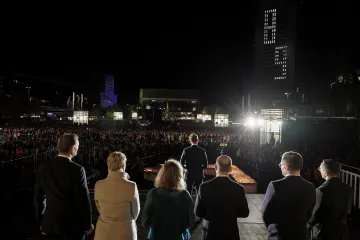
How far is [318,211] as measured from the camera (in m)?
3.55

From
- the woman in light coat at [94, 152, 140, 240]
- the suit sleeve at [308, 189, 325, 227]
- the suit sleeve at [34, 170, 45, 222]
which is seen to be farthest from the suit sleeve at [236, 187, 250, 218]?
the suit sleeve at [34, 170, 45, 222]

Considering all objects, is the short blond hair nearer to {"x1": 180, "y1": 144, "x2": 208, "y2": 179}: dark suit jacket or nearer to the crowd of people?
{"x1": 180, "y1": 144, "x2": 208, "y2": 179}: dark suit jacket

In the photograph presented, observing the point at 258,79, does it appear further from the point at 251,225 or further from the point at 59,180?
the point at 59,180

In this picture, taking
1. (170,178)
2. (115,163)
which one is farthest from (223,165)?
(115,163)

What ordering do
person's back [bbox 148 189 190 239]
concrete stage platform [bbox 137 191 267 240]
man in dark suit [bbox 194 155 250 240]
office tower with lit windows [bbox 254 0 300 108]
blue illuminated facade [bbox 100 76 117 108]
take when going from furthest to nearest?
blue illuminated facade [bbox 100 76 117 108] < office tower with lit windows [bbox 254 0 300 108] < concrete stage platform [bbox 137 191 267 240] < man in dark suit [bbox 194 155 250 240] < person's back [bbox 148 189 190 239]

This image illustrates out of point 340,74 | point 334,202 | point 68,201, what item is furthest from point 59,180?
point 340,74

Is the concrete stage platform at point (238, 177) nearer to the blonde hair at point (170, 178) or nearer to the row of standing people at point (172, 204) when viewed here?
the row of standing people at point (172, 204)

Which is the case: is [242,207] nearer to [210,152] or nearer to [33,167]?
[33,167]

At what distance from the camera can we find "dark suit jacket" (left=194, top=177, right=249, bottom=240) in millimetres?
3211

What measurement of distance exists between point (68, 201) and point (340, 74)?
20.8 m

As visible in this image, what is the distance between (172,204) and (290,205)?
1280mm

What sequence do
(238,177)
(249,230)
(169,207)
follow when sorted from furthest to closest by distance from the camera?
(238,177), (249,230), (169,207)

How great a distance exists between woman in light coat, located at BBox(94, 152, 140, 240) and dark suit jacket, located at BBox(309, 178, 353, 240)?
212 cm

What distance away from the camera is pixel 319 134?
1712 centimetres
